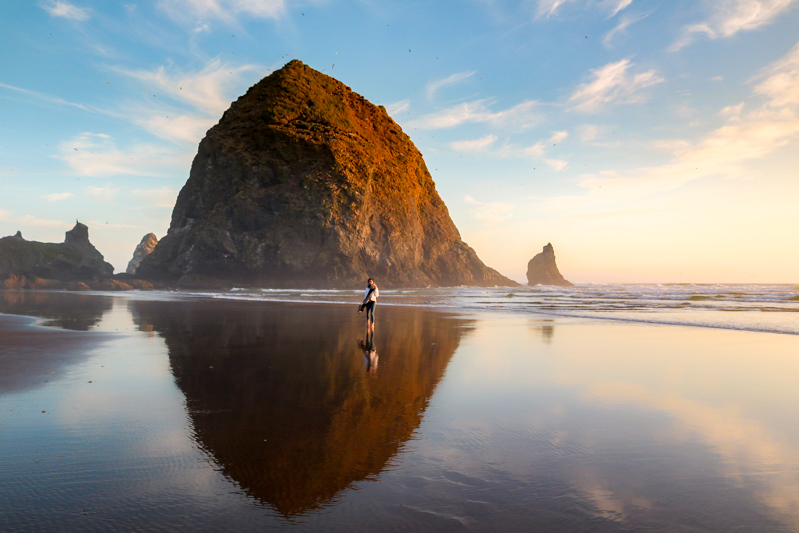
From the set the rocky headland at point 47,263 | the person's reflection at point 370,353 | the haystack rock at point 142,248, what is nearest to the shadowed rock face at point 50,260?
the rocky headland at point 47,263

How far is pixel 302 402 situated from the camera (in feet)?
17.8

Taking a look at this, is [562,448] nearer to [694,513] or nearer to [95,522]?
[694,513]

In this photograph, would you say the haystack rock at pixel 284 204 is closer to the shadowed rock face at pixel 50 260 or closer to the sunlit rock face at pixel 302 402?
the shadowed rock face at pixel 50 260

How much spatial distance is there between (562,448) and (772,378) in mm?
5540

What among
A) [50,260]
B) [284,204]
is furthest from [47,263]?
[284,204]

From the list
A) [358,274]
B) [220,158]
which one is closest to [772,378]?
[358,274]

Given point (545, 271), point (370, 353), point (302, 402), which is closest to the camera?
point (302, 402)

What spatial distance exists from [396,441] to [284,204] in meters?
70.2

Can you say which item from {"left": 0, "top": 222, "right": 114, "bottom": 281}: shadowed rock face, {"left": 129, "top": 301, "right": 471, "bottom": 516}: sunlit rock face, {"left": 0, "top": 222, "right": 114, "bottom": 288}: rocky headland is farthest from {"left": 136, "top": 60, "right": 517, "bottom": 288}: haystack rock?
{"left": 129, "top": 301, "right": 471, "bottom": 516}: sunlit rock face

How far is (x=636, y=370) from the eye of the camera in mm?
7594

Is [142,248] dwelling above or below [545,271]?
above

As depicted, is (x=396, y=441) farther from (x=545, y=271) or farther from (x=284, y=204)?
(x=545, y=271)

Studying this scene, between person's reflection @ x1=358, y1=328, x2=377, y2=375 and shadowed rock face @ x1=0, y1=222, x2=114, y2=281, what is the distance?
78.4 metres

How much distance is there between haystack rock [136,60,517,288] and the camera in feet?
224
